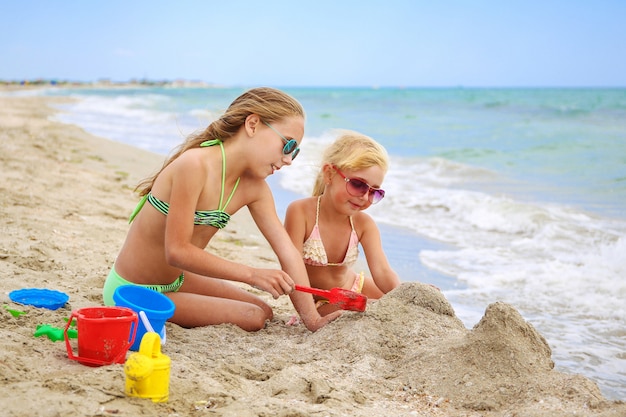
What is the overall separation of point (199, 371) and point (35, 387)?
1.93 feet

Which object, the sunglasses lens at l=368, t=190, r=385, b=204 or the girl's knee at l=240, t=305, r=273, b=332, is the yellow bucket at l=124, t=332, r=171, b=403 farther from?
the sunglasses lens at l=368, t=190, r=385, b=204

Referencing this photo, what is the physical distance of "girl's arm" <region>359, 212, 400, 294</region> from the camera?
3.65 m

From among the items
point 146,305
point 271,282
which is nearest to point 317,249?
point 271,282

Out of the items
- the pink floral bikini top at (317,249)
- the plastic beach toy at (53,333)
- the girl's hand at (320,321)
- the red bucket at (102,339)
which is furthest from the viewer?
the pink floral bikini top at (317,249)

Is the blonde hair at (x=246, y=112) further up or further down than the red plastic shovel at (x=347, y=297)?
further up

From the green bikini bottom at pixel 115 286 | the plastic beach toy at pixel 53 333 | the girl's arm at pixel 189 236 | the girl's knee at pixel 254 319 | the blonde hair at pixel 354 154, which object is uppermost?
the blonde hair at pixel 354 154

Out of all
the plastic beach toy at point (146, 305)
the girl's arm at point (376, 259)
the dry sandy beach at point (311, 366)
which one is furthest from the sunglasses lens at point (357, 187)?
the plastic beach toy at point (146, 305)

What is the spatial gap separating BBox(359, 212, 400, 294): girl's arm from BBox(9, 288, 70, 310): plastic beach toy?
1596 mm

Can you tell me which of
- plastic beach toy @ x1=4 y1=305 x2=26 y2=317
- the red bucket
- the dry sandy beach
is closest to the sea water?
the dry sandy beach

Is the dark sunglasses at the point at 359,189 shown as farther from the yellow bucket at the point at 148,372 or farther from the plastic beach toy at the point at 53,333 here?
the yellow bucket at the point at 148,372

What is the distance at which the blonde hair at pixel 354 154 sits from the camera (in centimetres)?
351

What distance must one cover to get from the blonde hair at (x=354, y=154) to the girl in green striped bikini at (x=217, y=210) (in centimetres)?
46

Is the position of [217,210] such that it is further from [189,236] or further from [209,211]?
[189,236]

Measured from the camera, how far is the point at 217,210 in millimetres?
3125
